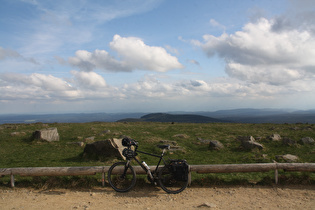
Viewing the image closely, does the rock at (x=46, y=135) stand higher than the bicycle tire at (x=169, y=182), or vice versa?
the rock at (x=46, y=135)

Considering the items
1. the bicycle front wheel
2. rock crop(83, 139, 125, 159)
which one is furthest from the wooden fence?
rock crop(83, 139, 125, 159)

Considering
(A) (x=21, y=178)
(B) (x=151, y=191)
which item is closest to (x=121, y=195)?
(B) (x=151, y=191)

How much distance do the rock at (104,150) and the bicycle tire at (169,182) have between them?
7.19m

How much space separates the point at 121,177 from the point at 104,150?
731 centimetres

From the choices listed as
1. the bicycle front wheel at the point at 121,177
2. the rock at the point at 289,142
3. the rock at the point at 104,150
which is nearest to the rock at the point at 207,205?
the bicycle front wheel at the point at 121,177

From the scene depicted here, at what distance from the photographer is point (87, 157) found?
52.6 feet

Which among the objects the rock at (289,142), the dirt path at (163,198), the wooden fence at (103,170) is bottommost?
the dirt path at (163,198)

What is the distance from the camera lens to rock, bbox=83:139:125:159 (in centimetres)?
1574

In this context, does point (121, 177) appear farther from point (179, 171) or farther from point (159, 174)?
point (179, 171)

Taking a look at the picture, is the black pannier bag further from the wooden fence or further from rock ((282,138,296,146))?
rock ((282,138,296,146))

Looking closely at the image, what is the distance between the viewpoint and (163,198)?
8352 mm

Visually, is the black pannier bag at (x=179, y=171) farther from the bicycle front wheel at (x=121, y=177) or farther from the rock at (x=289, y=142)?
the rock at (x=289, y=142)

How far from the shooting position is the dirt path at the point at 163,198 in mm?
7691

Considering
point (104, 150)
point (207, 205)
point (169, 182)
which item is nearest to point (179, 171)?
point (169, 182)
